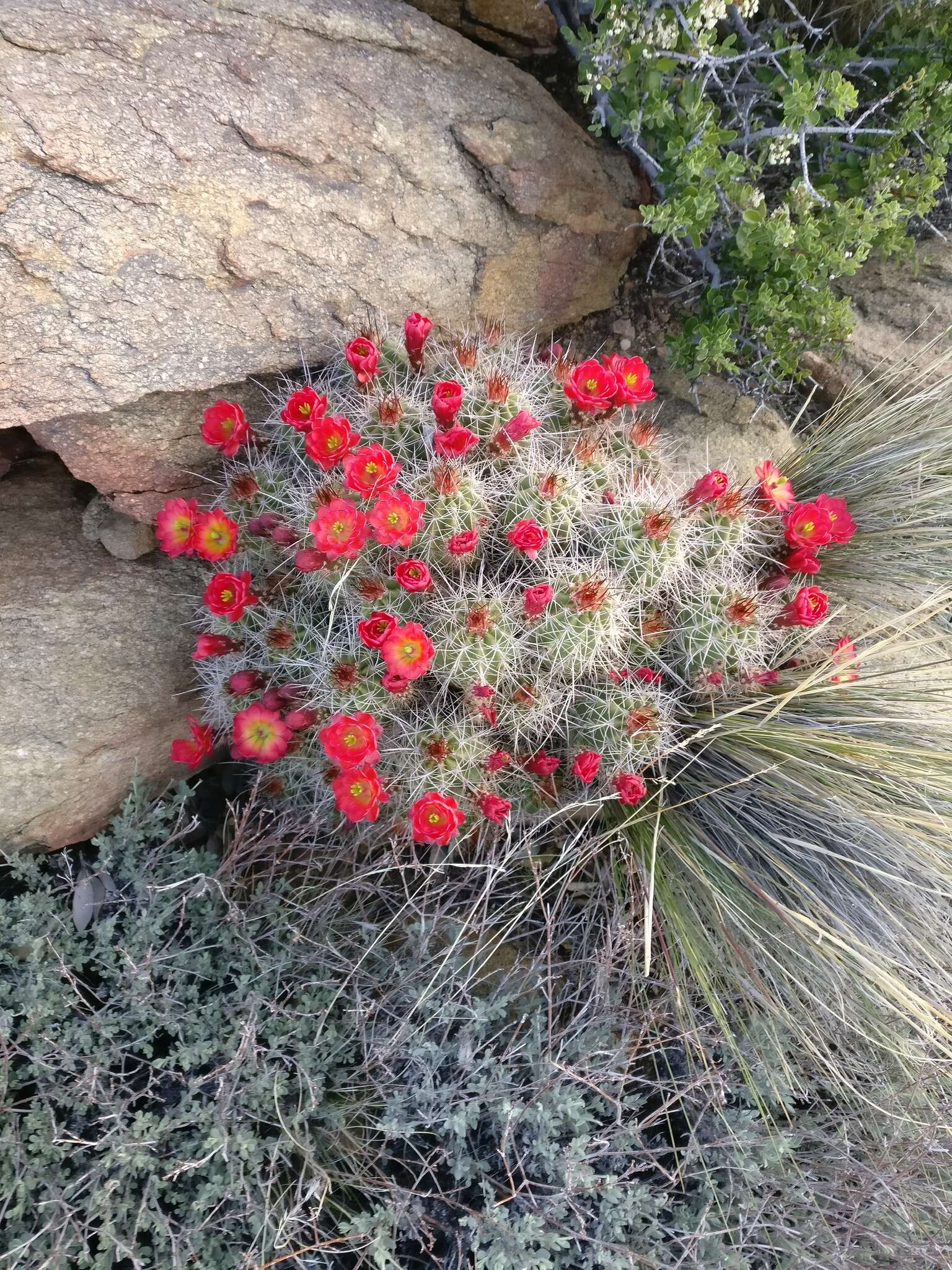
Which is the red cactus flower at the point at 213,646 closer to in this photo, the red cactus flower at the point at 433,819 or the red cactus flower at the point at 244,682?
the red cactus flower at the point at 244,682

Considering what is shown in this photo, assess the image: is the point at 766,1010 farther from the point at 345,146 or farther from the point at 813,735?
the point at 345,146

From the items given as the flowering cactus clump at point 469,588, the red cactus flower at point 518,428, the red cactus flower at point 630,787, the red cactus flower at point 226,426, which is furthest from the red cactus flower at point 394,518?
the red cactus flower at point 630,787

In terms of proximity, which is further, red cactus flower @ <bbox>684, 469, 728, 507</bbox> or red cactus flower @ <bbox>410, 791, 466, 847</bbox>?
red cactus flower @ <bbox>684, 469, 728, 507</bbox>

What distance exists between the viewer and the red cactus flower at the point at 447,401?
2098 millimetres

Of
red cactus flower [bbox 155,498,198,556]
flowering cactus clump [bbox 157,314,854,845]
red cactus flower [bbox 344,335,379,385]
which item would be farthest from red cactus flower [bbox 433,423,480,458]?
red cactus flower [bbox 155,498,198,556]

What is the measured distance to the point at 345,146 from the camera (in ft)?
7.90

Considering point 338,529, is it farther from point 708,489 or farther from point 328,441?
point 708,489

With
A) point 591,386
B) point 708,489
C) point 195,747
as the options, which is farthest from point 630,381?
point 195,747

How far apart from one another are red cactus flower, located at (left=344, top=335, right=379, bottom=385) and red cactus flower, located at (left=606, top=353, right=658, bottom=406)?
0.62 m

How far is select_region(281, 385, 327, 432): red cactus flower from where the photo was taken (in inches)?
84.4

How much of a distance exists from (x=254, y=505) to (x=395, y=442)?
17.0 inches

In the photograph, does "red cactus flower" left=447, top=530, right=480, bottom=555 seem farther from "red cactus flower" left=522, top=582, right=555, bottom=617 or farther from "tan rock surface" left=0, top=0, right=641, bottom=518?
"tan rock surface" left=0, top=0, right=641, bottom=518

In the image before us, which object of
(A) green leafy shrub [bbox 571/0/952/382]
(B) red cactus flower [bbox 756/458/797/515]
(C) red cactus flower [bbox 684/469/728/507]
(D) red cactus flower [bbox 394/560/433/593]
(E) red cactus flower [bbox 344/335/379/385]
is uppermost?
(A) green leafy shrub [bbox 571/0/952/382]

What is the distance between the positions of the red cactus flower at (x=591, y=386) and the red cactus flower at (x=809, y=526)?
0.62 meters
